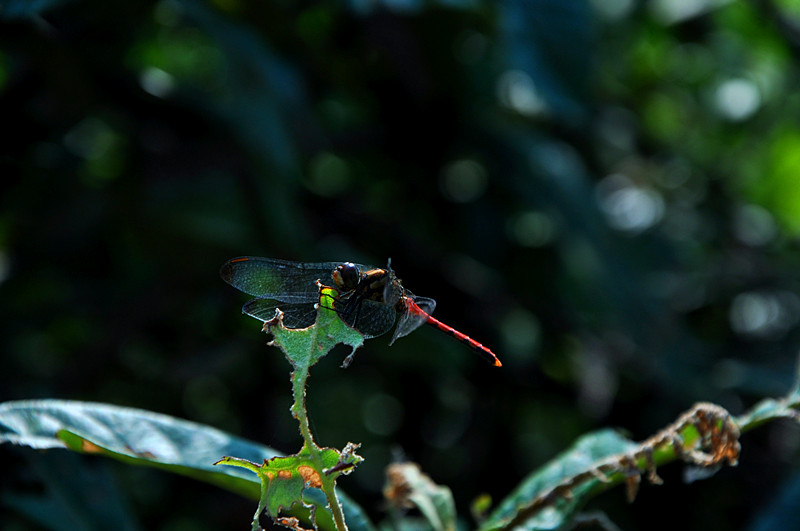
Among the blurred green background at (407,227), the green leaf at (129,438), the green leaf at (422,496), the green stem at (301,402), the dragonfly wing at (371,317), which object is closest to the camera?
the green stem at (301,402)

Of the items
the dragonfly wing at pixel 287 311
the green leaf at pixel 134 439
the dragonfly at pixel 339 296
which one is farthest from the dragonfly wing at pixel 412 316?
the green leaf at pixel 134 439

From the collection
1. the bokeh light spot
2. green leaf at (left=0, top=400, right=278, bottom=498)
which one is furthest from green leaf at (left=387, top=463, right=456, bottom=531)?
the bokeh light spot

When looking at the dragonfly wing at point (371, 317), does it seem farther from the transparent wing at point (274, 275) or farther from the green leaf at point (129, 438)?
the green leaf at point (129, 438)

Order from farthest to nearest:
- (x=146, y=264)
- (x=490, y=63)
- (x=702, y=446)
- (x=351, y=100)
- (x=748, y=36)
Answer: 1. (x=748, y=36)
2. (x=351, y=100)
3. (x=490, y=63)
4. (x=146, y=264)
5. (x=702, y=446)

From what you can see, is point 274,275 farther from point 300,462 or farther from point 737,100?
point 737,100

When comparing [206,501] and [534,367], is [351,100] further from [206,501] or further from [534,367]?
[206,501]

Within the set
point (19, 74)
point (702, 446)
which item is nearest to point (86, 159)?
point (19, 74)
